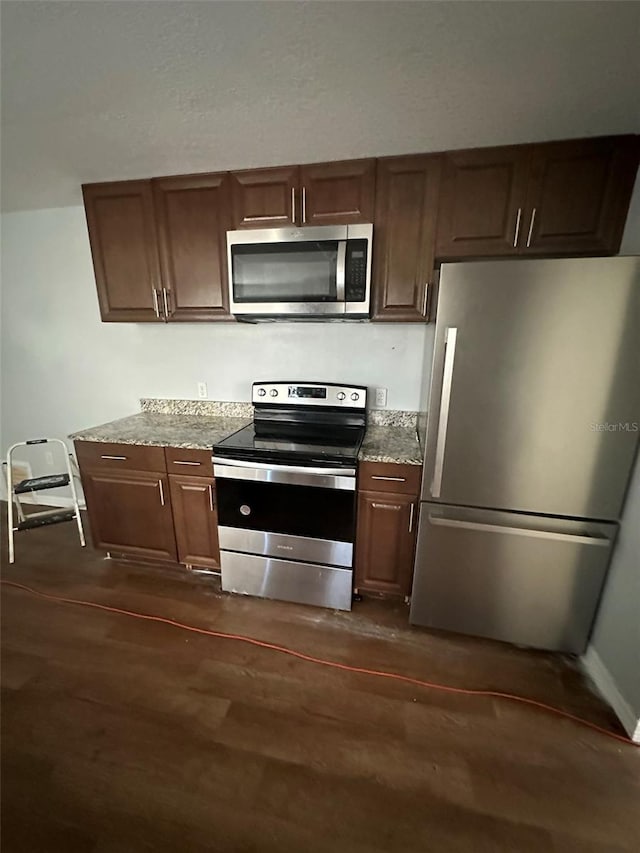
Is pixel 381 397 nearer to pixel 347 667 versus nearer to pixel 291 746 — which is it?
pixel 347 667

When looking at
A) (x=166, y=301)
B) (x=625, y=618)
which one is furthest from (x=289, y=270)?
(x=625, y=618)

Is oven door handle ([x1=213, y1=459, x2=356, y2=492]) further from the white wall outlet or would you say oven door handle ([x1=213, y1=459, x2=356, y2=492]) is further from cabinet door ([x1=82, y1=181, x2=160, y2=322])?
cabinet door ([x1=82, y1=181, x2=160, y2=322])

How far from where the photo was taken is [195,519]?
2020 mm

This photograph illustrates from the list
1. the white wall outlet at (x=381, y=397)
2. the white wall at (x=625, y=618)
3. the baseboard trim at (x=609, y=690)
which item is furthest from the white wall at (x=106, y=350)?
the baseboard trim at (x=609, y=690)

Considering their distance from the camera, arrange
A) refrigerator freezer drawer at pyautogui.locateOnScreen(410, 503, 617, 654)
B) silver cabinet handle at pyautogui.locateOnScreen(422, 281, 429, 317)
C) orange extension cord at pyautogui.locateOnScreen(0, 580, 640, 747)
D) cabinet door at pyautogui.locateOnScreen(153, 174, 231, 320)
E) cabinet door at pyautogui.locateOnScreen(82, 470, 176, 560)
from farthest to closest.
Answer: cabinet door at pyautogui.locateOnScreen(82, 470, 176, 560), cabinet door at pyautogui.locateOnScreen(153, 174, 231, 320), silver cabinet handle at pyautogui.locateOnScreen(422, 281, 429, 317), refrigerator freezer drawer at pyautogui.locateOnScreen(410, 503, 617, 654), orange extension cord at pyautogui.locateOnScreen(0, 580, 640, 747)

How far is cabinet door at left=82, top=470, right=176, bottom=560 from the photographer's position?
2.03 meters

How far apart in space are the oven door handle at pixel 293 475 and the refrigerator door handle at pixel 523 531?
0.45m

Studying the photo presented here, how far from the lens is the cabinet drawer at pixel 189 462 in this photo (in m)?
1.91

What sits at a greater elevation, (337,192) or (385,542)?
(337,192)

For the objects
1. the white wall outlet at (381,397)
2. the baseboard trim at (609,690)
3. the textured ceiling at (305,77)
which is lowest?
the baseboard trim at (609,690)

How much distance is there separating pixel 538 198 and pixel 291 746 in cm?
252

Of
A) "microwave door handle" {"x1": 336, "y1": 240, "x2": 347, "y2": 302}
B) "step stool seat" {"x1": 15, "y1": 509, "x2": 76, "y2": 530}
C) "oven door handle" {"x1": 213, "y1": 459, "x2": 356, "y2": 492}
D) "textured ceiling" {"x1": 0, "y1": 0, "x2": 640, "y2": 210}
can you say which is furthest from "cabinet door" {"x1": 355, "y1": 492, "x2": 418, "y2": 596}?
"step stool seat" {"x1": 15, "y1": 509, "x2": 76, "y2": 530}

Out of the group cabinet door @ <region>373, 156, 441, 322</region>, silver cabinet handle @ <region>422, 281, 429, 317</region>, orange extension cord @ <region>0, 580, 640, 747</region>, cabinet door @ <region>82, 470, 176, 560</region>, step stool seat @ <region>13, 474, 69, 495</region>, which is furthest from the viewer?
step stool seat @ <region>13, 474, 69, 495</region>

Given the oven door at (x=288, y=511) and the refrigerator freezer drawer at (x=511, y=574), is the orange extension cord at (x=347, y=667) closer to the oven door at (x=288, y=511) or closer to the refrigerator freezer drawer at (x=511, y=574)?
the refrigerator freezer drawer at (x=511, y=574)
